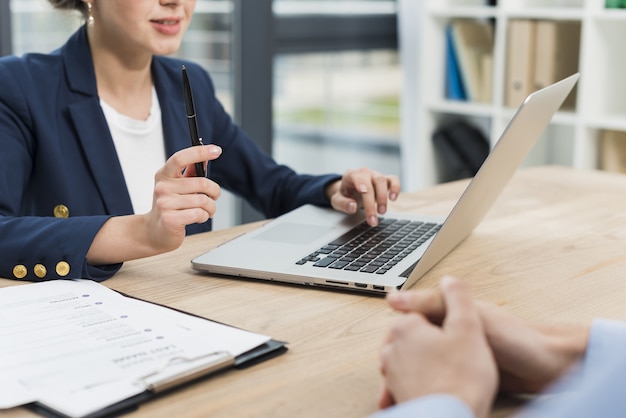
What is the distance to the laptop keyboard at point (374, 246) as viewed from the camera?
4.01ft

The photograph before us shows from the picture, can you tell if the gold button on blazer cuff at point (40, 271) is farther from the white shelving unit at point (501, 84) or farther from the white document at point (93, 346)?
the white shelving unit at point (501, 84)

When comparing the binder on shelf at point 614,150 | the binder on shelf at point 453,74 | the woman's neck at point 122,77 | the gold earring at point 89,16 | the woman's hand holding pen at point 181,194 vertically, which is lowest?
the binder on shelf at point 614,150

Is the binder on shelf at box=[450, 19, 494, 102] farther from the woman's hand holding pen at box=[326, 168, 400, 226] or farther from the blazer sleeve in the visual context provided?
the blazer sleeve

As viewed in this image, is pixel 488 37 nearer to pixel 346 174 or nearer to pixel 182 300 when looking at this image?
pixel 346 174

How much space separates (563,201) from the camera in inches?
70.6

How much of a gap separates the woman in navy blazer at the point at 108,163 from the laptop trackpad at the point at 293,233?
0.10 meters

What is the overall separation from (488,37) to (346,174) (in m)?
2.29

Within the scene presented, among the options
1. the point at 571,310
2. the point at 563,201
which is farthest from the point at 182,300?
the point at 563,201

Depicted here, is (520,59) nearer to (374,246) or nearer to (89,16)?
(89,16)

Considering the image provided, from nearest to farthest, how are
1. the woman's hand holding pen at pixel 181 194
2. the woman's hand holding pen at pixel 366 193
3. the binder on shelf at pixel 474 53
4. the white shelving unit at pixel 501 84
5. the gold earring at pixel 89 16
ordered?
1. the woman's hand holding pen at pixel 181 194
2. the woman's hand holding pen at pixel 366 193
3. the gold earring at pixel 89 16
4. the white shelving unit at pixel 501 84
5. the binder on shelf at pixel 474 53

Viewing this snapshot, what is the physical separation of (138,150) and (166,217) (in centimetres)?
58

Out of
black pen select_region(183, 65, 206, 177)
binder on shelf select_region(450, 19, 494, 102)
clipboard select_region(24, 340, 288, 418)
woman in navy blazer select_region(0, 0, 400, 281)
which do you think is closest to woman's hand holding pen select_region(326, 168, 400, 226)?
woman in navy blazer select_region(0, 0, 400, 281)

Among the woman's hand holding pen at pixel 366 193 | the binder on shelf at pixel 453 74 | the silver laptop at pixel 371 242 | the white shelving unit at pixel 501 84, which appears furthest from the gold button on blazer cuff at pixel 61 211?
the binder on shelf at pixel 453 74

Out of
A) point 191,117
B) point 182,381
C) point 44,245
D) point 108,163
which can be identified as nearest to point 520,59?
point 108,163
